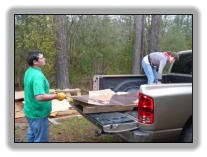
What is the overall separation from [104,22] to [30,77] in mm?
7370

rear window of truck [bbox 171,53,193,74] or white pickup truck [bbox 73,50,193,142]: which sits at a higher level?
rear window of truck [bbox 171,53,193,74]

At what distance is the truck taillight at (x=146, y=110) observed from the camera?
263cm

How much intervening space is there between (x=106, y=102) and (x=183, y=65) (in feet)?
9.03

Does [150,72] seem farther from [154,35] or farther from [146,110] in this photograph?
[154,35]

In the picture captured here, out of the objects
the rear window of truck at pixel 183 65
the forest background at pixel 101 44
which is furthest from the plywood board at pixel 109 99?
the forest background at pixel 101 44

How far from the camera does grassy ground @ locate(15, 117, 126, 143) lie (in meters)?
4.33

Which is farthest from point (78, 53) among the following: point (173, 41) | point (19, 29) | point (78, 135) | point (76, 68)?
point (78, 135)

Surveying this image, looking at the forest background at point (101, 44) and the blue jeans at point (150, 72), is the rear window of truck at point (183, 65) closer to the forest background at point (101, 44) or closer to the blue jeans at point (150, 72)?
the blue jeans at point (150, 72)

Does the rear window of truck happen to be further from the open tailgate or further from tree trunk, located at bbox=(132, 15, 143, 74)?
tree trunk, located at bbox=(132, 15, 143, 74)

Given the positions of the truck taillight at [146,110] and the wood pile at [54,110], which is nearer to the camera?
the truck taillight at [146,110]

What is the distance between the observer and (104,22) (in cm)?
970

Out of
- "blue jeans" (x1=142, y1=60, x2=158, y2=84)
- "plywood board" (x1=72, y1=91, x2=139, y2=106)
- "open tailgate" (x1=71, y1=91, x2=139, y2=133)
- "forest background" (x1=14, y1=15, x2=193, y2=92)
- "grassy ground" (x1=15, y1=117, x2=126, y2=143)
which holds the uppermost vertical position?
"forest background" (x1=14, y1=15, x2=193, y2=92)

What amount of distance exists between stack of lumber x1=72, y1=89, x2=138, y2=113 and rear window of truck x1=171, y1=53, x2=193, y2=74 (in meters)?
1.98

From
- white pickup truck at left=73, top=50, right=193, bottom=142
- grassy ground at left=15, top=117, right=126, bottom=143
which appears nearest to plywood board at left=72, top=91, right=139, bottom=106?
white pickup truck at left=73, top=50, right=193, bottom=142
